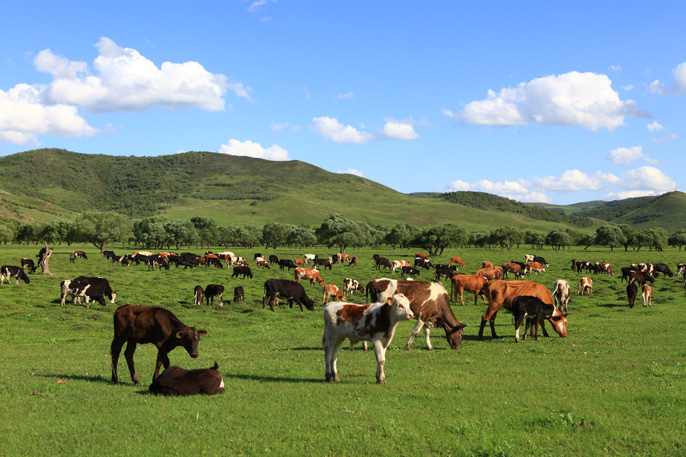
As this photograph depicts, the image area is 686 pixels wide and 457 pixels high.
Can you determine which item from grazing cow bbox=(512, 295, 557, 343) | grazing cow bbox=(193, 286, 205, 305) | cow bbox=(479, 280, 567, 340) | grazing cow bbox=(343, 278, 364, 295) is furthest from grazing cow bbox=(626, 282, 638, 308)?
grazing cow bbox=(193, 286, 205, 305)

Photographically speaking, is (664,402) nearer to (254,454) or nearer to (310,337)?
(254,454)

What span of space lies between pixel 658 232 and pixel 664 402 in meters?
142

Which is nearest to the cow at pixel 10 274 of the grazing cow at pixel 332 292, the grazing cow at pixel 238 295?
the grazing cow at pixel 238 295

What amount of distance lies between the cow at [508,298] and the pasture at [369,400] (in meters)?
0.70

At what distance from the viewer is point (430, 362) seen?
1577 cm

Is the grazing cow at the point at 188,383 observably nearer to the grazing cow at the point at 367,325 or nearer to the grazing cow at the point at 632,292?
the grazing cow at the point at 367,325

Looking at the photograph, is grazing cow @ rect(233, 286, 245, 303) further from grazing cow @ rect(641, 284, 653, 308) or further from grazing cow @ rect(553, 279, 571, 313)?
grazing cow @ rect(641, 284, 653, 308)

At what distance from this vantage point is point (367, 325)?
12805 millimetres

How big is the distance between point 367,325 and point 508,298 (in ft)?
37.6

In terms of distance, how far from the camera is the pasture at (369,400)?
823 cm

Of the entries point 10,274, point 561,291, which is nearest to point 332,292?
A: point 561,291

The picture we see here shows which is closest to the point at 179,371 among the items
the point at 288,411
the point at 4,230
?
the point at 288,411

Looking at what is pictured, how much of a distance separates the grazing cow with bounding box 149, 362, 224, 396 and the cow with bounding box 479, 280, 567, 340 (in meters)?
13.2

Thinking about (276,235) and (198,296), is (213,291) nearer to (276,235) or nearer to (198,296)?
(198,296)
